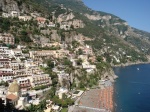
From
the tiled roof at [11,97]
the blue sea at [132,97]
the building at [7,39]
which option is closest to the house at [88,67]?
the blue sea at [132,97]

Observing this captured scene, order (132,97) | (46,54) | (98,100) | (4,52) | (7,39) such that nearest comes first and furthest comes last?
(98,100), (4,52), (7,39), (132,97), (46,54)

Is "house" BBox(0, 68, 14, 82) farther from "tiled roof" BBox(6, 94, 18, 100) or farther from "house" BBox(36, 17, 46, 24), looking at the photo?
"house" BBox(36, 17, 46, 24)

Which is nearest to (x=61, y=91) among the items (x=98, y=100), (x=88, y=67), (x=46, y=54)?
(x=98, y=100)

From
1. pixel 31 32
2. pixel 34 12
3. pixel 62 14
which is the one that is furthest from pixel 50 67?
pixel 62 14

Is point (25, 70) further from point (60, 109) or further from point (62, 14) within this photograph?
point (62, 14)

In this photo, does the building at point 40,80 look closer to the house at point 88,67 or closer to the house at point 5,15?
the house at point 88,67

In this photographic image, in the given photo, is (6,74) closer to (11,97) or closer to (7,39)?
(11,97)
